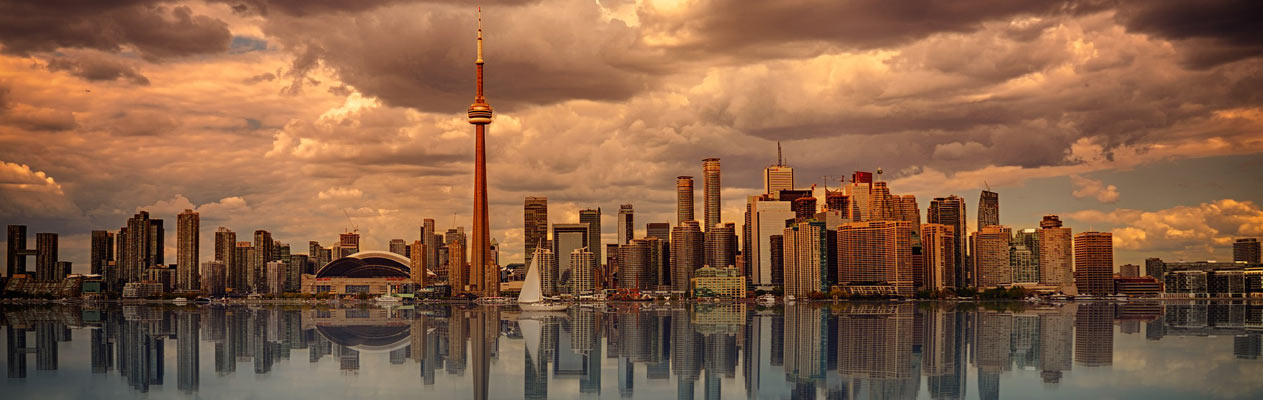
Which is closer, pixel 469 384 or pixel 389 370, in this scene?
pixel 469 384

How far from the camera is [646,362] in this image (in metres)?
90.4

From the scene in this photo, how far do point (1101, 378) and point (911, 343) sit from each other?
30284mm

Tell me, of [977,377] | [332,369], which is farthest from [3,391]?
[977,377]

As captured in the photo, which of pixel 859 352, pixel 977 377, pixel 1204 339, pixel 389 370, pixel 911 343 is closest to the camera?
pixel 977 377

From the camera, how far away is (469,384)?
75438mm

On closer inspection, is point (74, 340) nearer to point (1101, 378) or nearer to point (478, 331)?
point (478, 331)

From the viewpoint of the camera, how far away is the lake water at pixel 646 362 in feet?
239

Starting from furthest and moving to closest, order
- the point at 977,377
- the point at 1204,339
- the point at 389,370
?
the point at 1204,339 → the point at 389,370 → the point at 977,377

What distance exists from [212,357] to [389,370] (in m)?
24.1

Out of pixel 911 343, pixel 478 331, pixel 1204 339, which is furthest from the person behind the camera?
pixel 478 331

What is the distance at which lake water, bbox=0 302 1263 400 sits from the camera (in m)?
72.9

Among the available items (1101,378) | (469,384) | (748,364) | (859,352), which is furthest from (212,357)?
(1101,378)

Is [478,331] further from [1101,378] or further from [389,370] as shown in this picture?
[1101,378]

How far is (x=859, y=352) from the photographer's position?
98.2 m
